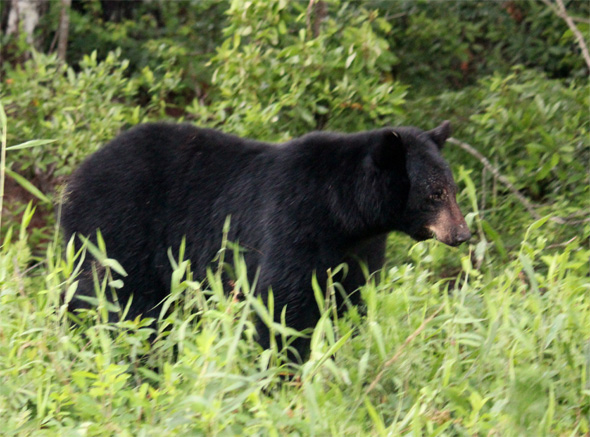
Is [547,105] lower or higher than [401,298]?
higher

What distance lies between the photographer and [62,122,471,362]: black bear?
162 inches

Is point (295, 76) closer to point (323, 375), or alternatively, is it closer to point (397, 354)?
point (323, 375)

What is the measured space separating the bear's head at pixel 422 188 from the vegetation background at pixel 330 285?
0.13m

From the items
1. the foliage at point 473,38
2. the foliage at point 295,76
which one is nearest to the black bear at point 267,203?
the foliage at point 295,76

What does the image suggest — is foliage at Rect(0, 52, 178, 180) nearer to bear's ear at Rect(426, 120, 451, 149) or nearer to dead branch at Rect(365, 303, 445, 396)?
bear's ear at Rect(426, 120, 451, 149)

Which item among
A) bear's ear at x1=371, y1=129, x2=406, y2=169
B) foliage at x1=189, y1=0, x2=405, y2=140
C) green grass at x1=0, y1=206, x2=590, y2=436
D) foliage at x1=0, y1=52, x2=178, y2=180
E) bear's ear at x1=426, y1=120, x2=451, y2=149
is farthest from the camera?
foliage at x1=0, y1=52, x2=178, y2=180

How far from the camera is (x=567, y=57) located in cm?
788

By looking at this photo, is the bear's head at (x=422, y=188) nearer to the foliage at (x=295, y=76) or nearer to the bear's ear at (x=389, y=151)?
the bear's ear at (x=389, y=151)

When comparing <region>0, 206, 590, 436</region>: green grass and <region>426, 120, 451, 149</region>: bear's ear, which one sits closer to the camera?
<region>0, 206, 590, 436</region>: green grass

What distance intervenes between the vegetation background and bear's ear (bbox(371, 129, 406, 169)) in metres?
0.49

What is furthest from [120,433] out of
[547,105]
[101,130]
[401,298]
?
[547,105]

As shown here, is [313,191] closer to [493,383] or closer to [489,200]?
[493,383]

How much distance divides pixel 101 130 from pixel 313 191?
2.52 metres

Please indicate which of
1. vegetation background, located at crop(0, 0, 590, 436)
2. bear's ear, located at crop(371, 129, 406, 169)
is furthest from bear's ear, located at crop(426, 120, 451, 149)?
vegetation background, located at crop(0, 0, 590, 436)
